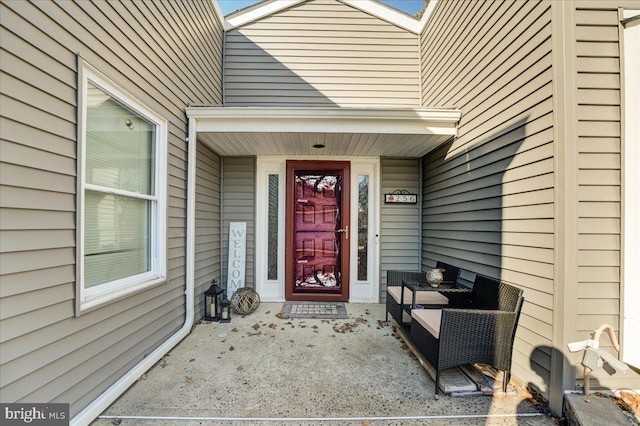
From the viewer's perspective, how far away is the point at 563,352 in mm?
1862

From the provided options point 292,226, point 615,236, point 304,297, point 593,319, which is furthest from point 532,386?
point 292,226

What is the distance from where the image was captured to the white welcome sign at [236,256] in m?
4.21

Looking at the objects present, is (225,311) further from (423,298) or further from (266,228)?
(423,298)

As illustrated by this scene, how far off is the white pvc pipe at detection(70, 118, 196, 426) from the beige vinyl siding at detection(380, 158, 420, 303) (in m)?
2.71

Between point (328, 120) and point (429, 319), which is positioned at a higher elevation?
point (328, 120)

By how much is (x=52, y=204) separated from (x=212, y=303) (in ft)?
7.67

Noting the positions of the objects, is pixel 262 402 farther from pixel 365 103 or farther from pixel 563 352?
pixel 365 103

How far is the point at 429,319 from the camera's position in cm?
238

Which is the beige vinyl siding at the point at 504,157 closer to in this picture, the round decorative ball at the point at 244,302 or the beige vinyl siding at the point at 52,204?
the round decorative ball at the point at 244,302

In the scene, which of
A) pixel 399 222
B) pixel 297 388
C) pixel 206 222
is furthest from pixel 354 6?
pixel 297 388

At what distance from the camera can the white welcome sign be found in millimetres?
4211

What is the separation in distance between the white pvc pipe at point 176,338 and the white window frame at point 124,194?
468mm

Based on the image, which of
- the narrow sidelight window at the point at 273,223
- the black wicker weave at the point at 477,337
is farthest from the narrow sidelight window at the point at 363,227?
the black wicker weave at the point at 477,337

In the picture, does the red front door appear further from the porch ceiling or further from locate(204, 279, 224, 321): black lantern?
locate(204, 279, 224, 321): black lantern
